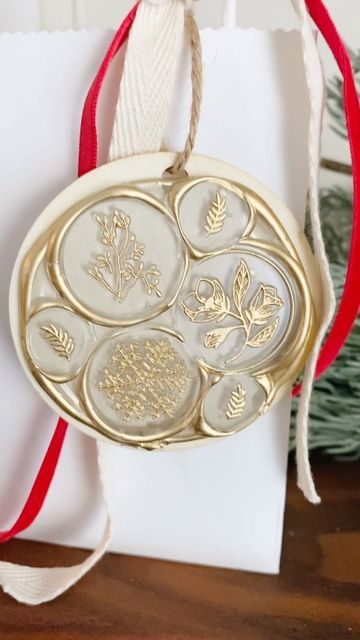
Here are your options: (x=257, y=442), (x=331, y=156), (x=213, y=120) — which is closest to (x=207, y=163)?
(x=213, y=120)

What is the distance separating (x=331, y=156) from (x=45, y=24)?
0.91 feet

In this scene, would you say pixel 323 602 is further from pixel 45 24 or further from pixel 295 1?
pixel 45 24

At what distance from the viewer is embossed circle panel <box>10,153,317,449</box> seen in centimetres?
36

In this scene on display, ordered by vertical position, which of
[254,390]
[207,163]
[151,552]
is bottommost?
[151,552]

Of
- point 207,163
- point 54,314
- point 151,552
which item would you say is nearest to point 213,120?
point 207,163

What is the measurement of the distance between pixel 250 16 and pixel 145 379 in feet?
1.31

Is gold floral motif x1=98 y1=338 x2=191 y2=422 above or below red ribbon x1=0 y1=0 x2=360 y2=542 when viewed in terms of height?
below

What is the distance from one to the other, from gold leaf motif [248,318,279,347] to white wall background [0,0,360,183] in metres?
0.27

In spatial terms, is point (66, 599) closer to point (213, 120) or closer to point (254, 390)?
point (254, 390)

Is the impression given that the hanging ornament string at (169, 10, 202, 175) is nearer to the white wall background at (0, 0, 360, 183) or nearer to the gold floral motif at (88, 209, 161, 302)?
the gold floral motif at (88, 209, 161, 302)

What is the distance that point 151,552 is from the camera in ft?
1.41

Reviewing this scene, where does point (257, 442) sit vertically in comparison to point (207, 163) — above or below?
below

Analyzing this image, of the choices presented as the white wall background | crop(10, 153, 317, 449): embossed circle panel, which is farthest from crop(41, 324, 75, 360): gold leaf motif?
the white wall background

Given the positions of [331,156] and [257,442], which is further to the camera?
[331,156]
